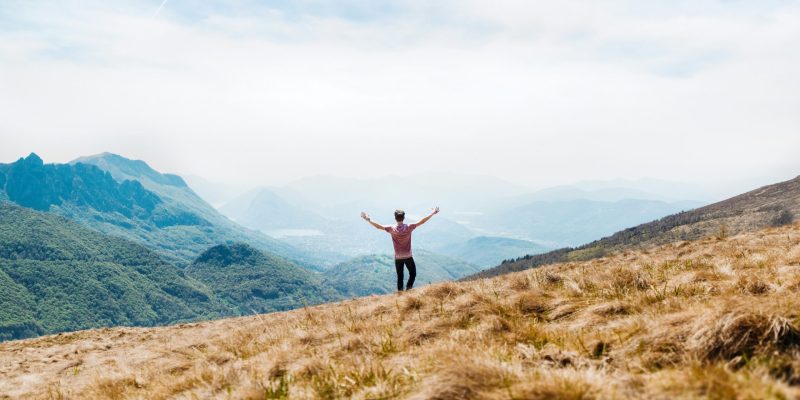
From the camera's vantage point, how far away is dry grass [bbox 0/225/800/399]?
400 centimetres

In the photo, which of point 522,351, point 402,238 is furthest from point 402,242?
point 522,351

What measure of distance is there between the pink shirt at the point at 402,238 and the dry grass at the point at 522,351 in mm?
3939

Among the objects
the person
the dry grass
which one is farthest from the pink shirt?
the dry grass

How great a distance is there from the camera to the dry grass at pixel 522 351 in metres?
4.00

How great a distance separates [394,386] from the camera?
5004mm

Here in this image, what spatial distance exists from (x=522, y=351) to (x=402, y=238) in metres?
9.98

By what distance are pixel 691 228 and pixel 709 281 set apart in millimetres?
84858

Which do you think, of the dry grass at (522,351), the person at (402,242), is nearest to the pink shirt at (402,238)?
the person at (402,242)

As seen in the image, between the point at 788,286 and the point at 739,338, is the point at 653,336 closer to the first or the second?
the point at 739,338

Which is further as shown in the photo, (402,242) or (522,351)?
(402,242)

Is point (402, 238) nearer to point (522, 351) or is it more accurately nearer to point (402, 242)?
point (402, 242)

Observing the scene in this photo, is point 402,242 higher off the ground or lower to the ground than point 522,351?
higher

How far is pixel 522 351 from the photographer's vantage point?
5551 millimetres

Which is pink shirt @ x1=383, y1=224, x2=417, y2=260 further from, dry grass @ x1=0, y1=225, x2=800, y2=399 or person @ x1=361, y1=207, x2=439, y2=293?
dry grass @ x1=0, y1=225, x2=800, y2=399
